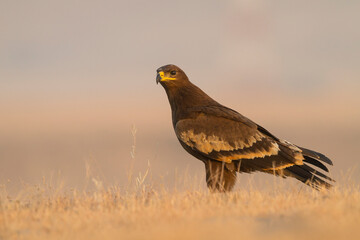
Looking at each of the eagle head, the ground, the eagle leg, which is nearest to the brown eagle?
the eagle leg

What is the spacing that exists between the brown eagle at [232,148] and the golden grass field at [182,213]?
2.91 feet

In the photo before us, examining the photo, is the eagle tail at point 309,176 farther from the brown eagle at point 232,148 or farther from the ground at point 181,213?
the ground at point 181,213

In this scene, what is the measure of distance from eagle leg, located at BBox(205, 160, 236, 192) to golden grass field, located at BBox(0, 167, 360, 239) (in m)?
0.78

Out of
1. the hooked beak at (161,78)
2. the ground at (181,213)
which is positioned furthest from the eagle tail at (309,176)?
the hooked beak at (161,78)

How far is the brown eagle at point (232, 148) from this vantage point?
9.09 m

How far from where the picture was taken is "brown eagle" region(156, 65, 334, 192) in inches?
358

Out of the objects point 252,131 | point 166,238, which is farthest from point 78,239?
point 252,131

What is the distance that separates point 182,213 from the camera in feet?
20.7

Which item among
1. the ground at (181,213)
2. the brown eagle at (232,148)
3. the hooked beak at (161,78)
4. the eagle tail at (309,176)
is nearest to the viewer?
the ground at (181,213)

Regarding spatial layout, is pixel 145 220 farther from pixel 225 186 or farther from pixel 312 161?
pixel 312 161

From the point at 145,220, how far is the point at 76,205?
4.63 feet

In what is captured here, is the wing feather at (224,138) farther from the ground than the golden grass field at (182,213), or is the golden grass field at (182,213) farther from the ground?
the wing feather at (224,138)

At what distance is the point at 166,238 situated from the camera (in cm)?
521

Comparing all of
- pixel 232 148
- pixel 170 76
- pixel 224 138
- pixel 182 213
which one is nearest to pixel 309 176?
pixel 232 148
